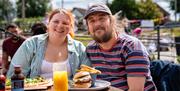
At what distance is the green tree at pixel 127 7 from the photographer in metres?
61.2

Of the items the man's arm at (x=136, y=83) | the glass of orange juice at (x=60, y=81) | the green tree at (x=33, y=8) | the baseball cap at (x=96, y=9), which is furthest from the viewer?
the green tree at (x=33, y=8)

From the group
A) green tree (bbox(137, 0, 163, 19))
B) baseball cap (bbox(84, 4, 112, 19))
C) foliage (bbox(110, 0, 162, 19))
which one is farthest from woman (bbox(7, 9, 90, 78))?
green tree (bbox(137, 0, 163, 19))

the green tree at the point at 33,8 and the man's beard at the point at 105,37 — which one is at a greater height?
the green tree at the point at 33,8

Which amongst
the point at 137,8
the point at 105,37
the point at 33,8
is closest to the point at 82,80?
the point at 105,37

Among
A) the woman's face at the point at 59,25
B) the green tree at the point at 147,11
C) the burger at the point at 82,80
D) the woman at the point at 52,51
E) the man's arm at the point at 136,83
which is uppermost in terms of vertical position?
the green tree at the point at 147,11

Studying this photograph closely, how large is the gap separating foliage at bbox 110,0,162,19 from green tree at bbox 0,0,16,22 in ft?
68.8

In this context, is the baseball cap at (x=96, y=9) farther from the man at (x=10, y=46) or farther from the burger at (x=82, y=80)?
the man at (x=10, y=46)

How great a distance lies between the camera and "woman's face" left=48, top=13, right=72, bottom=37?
4.00 m

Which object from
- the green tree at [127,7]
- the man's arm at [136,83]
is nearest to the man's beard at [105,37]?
the man's arm at [136,83]

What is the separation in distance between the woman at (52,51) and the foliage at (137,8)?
56363mm

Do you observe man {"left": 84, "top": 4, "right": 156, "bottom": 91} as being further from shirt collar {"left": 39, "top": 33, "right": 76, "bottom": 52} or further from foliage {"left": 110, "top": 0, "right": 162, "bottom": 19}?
foliage {"left": 110, "top": 0, "right": 162, "bottom": 19}

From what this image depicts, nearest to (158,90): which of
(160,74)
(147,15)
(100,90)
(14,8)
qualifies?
(160,74)

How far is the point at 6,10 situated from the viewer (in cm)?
7494

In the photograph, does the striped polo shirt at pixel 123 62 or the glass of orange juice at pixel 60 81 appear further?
the striped polo shirt at pixel 123 62
